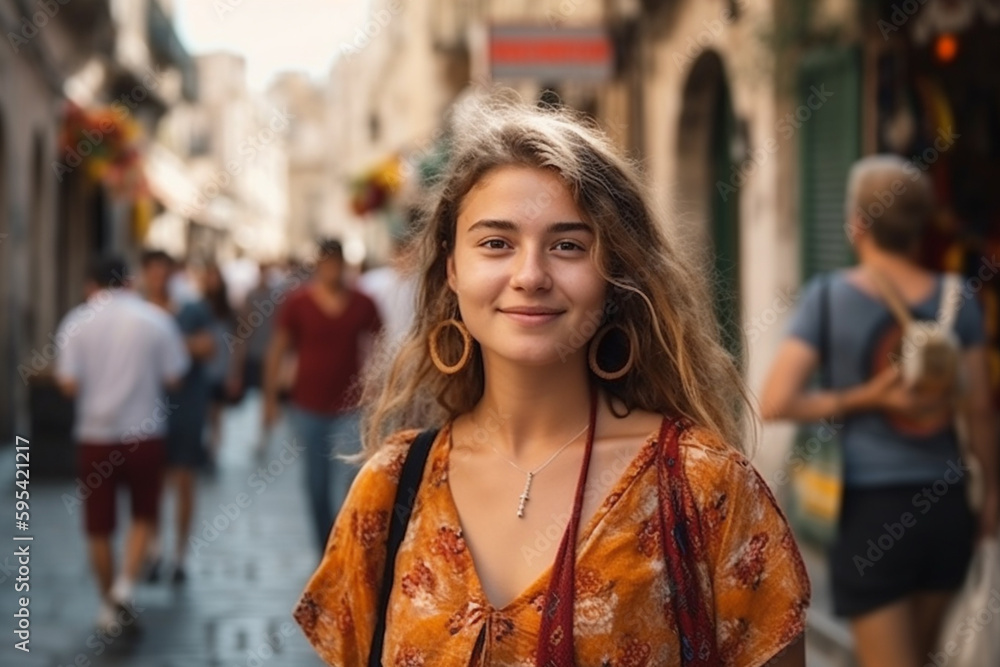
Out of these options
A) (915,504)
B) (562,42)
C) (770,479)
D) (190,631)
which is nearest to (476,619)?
(915,504)

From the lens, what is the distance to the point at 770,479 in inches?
422

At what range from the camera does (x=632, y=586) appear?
2451 millimetres

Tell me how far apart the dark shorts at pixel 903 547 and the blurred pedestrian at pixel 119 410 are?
14.5ft

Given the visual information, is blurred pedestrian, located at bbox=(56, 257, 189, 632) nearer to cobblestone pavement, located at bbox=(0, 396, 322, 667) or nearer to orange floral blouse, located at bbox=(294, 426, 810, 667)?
cobblestone pavement, located at bbox=(0, 396, 322, 667)

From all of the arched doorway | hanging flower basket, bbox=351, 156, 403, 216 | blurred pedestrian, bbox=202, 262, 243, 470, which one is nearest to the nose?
the arched doorway

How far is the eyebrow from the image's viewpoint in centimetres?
255

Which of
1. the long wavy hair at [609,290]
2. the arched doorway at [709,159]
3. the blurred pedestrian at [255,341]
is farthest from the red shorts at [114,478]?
the blurred pedestrian at [255,341]

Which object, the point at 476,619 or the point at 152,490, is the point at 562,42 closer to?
the point at 152,490

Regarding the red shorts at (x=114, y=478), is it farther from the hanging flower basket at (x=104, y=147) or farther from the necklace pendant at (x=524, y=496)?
the hanging flower basket at (x=104, y=147)

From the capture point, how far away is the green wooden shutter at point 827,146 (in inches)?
376

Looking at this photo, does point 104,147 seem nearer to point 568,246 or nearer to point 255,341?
point 255,341

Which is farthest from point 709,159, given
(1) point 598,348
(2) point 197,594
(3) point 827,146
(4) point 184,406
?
(1) point 598,348

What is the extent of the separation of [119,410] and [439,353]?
19.6 feet

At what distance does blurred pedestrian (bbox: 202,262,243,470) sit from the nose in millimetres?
12727
